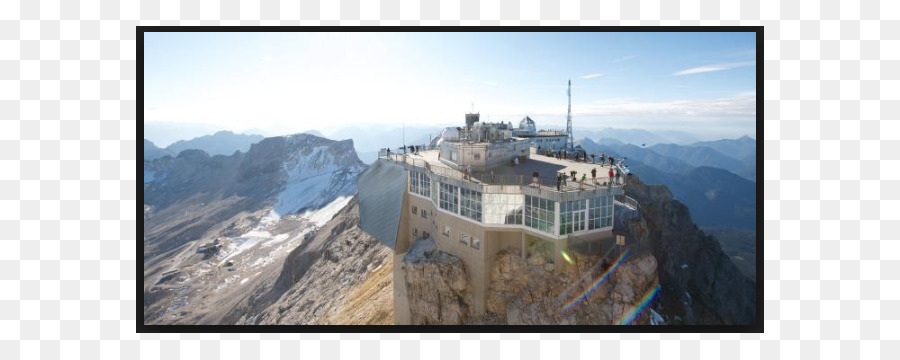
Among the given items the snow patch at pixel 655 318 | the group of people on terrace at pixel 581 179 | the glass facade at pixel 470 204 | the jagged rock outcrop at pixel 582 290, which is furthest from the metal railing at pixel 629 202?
the glass facade at pixel 470 204

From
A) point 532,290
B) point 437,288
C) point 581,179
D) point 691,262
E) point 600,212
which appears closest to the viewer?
point 600,212

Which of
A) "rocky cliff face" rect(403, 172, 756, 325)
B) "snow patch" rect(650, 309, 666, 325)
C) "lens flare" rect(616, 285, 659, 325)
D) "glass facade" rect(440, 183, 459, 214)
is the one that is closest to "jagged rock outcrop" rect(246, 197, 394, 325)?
"rocky cliff face" rect(403, 172, 756, 325)

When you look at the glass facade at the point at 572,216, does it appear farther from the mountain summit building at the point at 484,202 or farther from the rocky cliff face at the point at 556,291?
the rocky cliff face at the point at 556,291

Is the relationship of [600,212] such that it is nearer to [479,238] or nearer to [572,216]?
[572,216]

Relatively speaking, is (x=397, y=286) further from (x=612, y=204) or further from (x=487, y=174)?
(x=612, y=204)

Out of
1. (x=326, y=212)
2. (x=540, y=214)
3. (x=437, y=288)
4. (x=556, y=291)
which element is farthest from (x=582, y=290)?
(x=326, y=212)

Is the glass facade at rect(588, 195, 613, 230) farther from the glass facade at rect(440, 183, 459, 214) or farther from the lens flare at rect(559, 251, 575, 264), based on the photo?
the glass facade at rect(440, 183, 459, 214)

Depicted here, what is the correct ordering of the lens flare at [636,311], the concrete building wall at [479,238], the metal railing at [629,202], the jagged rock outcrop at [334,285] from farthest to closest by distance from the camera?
the jagged rock outcrop at [334,285]
the metal railing at [629,202]
the concrete building wall at [479,238]
the lens flare at [636,311]
